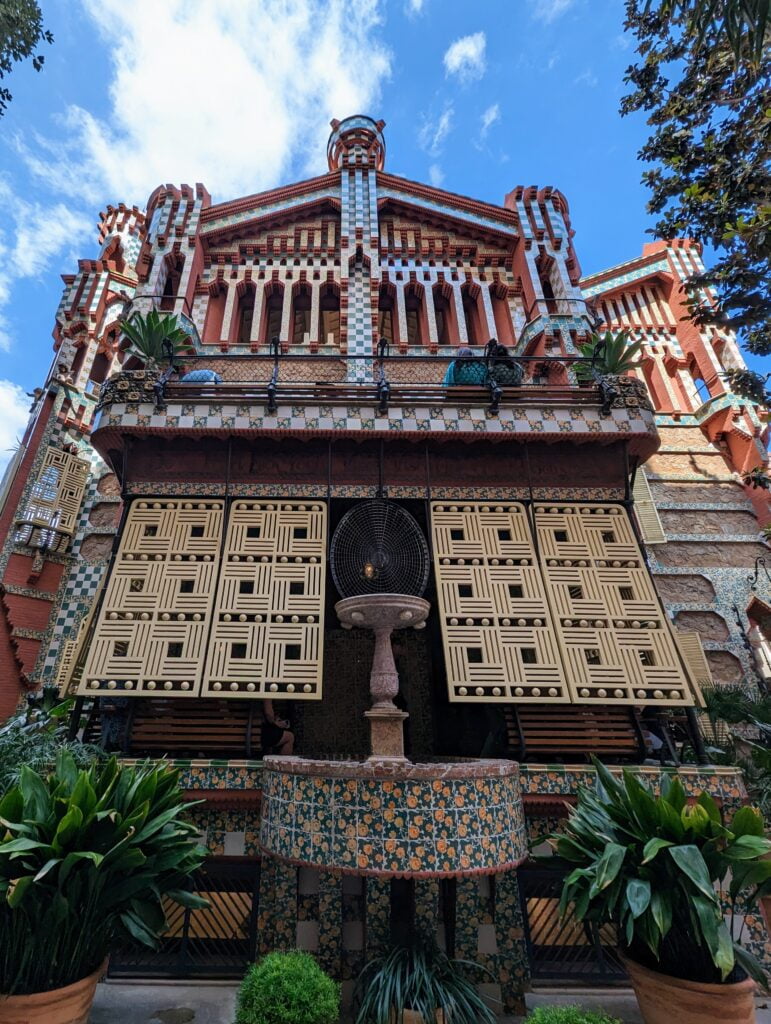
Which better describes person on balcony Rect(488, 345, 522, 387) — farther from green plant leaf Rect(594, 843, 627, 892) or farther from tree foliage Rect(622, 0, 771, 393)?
green plant leaf Rect(594, 843, 627, 892)

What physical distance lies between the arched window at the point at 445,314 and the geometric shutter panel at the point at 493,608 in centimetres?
565

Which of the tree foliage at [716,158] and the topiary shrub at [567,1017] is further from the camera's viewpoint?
the tree foliage at [716,158]

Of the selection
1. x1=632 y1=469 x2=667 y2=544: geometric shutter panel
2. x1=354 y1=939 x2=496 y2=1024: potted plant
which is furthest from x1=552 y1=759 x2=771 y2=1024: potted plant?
x1=632 y1=469 x2=667 y2=544: geometric shutter panel

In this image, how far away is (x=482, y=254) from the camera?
1365 centimetres

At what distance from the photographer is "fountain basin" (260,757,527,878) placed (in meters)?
4.48

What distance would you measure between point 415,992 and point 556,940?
2442 mm

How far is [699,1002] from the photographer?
155 inches

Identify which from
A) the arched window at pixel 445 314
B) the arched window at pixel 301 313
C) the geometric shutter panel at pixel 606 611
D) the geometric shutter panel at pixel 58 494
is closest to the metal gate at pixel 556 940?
the geometric shutter panel at pixel 606 611

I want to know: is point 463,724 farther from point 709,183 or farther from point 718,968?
point 709,183

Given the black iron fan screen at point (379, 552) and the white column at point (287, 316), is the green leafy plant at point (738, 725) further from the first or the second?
the white column at point (287, 316)

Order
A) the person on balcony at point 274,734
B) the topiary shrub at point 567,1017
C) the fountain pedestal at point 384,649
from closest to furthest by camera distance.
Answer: the topiary shrub at point 567,1017 → the fountain pedestal at point 384,649 → the person on balcony at point 274,734

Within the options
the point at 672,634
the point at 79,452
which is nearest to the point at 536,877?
the point at 672,634

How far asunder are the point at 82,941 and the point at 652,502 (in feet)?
42.9

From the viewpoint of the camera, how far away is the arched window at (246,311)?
42.4 feet
